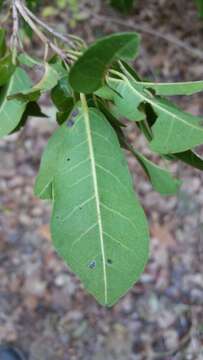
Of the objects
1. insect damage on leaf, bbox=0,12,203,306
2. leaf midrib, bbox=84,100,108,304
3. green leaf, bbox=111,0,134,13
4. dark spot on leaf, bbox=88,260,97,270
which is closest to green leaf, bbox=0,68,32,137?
insect damage on leaf, bbox=0,12,203,306

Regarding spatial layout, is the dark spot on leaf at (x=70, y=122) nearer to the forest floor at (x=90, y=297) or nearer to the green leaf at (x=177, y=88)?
the green leaf at (x=177, y=88)

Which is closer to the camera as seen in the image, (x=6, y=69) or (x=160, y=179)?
(x=6, y=69)

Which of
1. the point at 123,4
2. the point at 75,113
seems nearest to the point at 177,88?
the point at 75,113

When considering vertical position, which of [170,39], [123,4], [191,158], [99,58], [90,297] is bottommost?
[90,297]

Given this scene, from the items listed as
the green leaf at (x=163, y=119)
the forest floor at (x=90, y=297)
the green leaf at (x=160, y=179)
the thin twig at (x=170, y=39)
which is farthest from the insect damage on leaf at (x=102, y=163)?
the thin twig at (x=170, y=39)

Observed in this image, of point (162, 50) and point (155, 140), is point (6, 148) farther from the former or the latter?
point (155, 140)

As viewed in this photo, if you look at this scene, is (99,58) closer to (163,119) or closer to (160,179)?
(163,119)

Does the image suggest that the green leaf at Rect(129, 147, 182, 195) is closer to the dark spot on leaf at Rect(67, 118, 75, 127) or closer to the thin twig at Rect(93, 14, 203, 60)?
the dark spot on leaf at Rect(67, 118, 75, 127)
